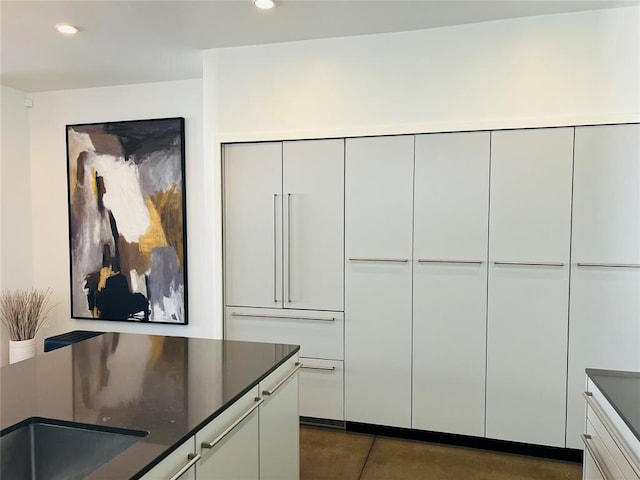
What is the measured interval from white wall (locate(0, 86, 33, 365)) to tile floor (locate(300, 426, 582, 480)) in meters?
3.25

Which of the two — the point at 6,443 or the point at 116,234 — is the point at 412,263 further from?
the point at 116,234

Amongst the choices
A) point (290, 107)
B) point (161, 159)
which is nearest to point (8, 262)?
point (161, 159)

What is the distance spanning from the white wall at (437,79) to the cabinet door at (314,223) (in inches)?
6.1

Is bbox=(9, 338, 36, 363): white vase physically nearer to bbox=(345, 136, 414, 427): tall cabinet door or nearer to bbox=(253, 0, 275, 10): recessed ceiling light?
bbox=(345, 136, 414, 427): tall cabinet door

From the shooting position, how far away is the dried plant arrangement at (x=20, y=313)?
4.38 m

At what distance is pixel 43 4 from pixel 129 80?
1514 mm

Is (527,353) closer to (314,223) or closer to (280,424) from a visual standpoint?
(314,223)

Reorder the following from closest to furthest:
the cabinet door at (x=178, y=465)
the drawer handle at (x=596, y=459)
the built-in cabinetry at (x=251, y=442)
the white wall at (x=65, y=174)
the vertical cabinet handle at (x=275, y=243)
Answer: the cabinet door at (x=178, y=465) → the built-in cabinetry at (x=251, y=442) → the drawer handle at (x=596, y=459) → the vertical cabinet handle at (x=275, y=243) → the white wall at (x=65, y=174)

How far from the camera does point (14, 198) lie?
14.9ft

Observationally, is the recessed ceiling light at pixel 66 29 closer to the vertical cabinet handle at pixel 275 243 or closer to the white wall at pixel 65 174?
the white wall at pixel 65 174

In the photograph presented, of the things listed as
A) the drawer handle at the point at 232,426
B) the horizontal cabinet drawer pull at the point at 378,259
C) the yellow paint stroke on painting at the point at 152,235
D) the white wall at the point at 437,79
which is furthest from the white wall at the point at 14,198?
the drawer handle at the point at 232,426

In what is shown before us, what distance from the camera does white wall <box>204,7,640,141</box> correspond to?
287 cm

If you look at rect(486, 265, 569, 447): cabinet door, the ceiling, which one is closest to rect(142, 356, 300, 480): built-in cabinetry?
rect(486, 265, 569, 447): cabinet door

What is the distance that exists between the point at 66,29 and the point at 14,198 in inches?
84.3
